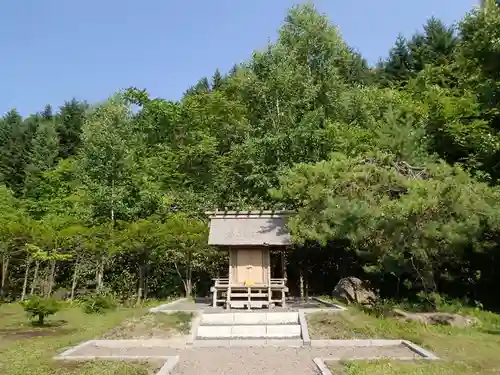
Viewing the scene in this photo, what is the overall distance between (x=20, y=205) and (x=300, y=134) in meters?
23.0

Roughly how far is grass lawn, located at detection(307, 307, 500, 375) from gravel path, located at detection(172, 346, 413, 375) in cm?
91

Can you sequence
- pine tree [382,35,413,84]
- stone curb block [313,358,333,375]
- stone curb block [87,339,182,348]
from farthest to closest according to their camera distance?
pine tree [382,35,413,84]
stone curb block [87,339,182,348]
stone curb block [313,358,333,375]

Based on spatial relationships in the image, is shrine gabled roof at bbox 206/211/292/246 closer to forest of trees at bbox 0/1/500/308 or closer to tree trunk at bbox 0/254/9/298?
forest of trees at bbox 0/1/500/308

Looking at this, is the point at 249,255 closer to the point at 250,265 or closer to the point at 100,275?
the point at 250,265

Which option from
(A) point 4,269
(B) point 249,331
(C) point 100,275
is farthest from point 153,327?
(A) point 4,269

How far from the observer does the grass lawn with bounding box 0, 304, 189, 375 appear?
7984mm

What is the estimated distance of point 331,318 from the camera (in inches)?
512

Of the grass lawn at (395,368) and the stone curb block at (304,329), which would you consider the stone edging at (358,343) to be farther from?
the grass lawn at (395,368)

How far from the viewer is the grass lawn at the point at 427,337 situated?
26.0 feet

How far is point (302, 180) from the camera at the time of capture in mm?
17266

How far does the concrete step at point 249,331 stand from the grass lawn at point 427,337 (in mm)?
594

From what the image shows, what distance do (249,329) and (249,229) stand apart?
5.53 m

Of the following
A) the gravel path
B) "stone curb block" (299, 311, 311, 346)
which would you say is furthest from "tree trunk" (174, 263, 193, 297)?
the gravel path

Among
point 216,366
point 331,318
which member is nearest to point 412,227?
point 331,318
